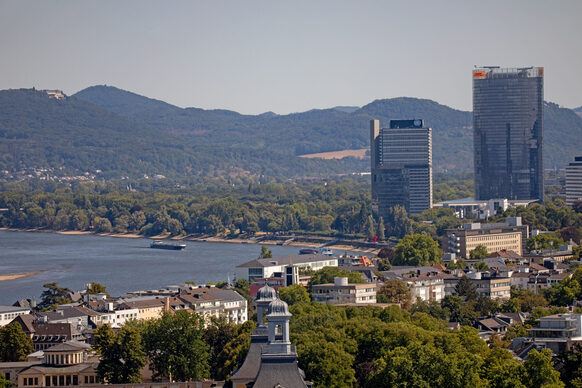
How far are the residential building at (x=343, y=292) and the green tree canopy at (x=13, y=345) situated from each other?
1985cm

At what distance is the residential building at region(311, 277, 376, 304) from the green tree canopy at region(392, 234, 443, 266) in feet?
71.4

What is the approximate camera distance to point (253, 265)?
281ft

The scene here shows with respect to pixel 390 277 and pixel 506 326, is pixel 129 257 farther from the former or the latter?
pixel 506 326

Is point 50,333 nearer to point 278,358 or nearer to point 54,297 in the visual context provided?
point 54,297

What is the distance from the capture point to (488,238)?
106 metres

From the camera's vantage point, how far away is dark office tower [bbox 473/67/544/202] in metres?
168

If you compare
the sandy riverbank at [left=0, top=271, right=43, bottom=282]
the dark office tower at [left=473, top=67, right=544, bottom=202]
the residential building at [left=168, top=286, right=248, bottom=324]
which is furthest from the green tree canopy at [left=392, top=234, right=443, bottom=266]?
the dark office tower at [left=473, top=67, right=544, bottom=202]

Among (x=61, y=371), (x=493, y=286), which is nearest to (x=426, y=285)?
(x=493, y=286)

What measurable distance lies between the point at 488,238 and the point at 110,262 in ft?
109

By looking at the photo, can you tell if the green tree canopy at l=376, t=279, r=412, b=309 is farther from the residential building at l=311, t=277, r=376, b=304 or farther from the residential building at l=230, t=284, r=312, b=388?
the residential building at l=230, t=284, r=312, b=388

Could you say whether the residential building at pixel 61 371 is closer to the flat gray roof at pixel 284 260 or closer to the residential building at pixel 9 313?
the residential building at pixel 9 313

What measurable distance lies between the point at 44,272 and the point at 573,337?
64.9 m

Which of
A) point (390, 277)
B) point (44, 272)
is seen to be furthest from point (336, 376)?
point (44, 272)

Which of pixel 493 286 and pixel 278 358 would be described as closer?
pixel 278 358
